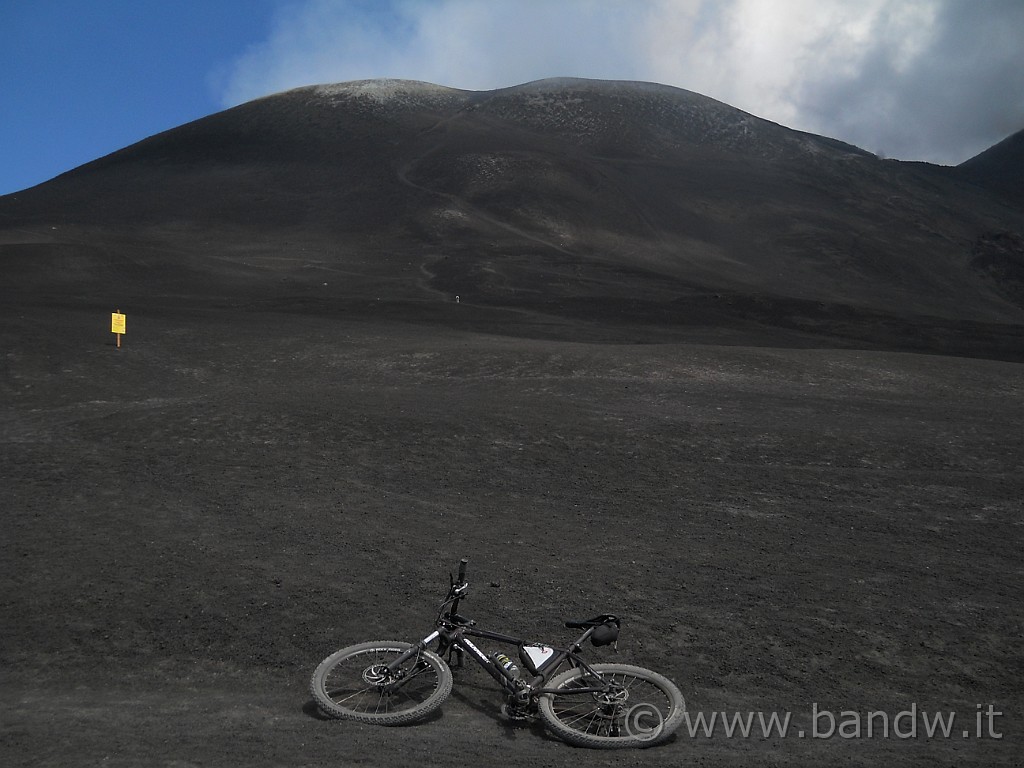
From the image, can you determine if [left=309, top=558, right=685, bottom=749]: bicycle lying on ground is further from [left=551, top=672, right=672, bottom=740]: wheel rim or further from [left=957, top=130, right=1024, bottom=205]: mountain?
[left=957, top=130, right=1024, bottom=205]: mountain

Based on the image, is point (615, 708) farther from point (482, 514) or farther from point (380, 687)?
point (482, 514)

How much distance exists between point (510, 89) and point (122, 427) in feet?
295

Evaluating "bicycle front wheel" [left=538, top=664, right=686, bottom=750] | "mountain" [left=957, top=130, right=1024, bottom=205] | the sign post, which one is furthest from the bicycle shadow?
"mountain" [left=957, top=130, right=1024, bottom=205]

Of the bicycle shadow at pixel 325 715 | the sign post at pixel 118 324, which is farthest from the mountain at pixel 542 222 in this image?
the bicycle shadow at pixel 325 715

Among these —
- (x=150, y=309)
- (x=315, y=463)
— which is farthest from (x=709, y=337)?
(x=315, y=463)

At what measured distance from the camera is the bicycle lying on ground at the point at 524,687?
6.16 meters

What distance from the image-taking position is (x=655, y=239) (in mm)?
64562

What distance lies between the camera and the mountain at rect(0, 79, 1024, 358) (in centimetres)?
3916

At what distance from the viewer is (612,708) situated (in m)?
6.25

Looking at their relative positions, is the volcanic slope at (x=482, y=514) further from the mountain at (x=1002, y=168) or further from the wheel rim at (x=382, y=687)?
the mountain at (x=1002, y=168)

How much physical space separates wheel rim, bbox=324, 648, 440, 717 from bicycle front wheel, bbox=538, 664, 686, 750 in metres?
0.94

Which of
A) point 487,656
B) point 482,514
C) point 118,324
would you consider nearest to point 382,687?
point 487,656

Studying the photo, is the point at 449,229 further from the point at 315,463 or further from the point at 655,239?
the point at 315,463

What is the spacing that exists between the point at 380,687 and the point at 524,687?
3.55 feet
